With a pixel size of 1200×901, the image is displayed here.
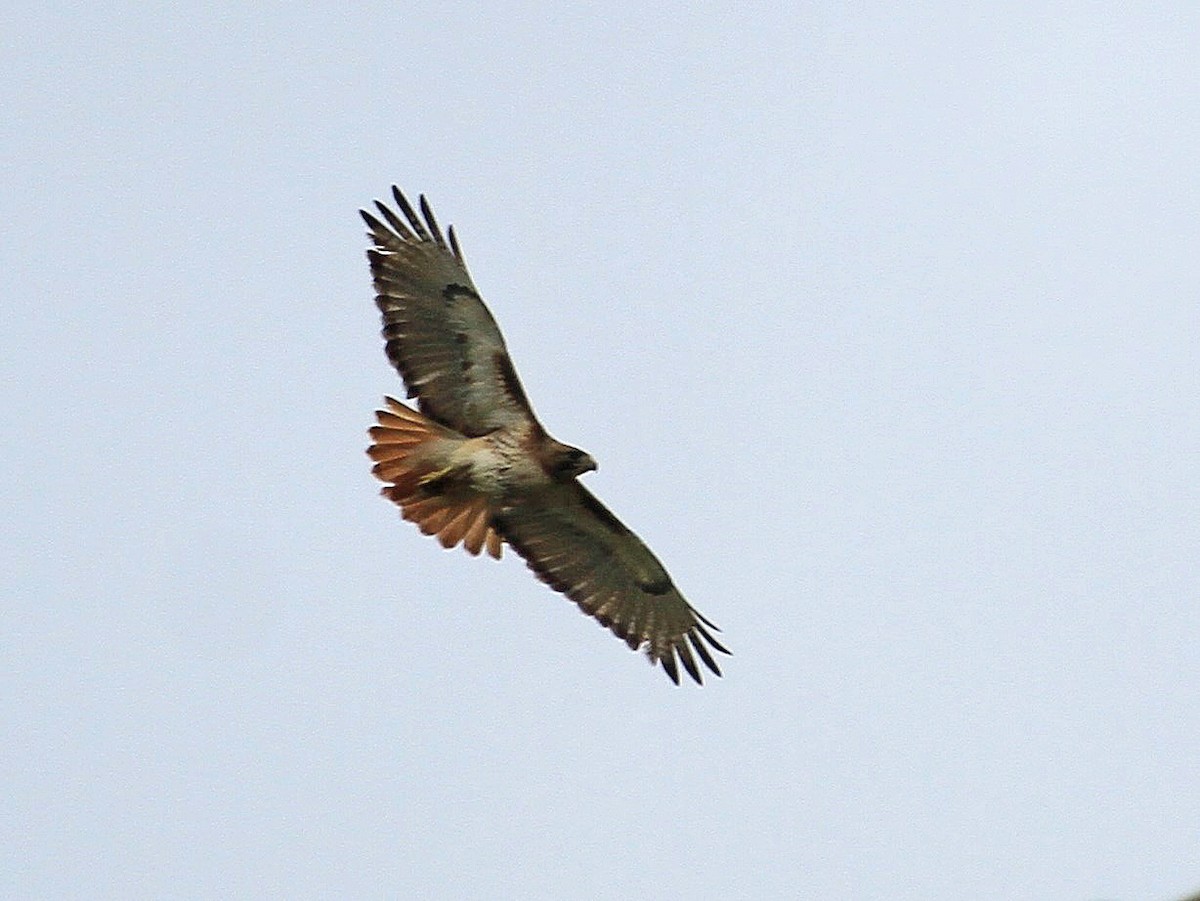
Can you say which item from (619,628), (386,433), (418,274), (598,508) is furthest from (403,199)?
(619,628)

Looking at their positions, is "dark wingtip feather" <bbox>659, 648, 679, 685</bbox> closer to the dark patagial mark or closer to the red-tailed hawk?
the red-tailed hawk

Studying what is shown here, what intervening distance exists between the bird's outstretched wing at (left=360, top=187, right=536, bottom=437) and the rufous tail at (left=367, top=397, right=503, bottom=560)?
12 centimetres

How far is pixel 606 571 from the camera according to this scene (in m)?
15.8

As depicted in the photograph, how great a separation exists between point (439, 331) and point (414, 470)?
885mm

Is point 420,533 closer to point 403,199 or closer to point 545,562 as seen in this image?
point 545,562

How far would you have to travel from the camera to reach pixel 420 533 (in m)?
14.8

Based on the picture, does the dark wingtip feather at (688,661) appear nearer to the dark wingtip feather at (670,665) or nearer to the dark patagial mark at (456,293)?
the dark wingtip feather at (670,665)

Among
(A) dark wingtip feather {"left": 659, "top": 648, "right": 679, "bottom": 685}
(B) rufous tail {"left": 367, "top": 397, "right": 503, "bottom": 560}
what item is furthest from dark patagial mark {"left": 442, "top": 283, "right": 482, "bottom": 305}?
(A) dark wingtip feather {"left": 659, "top": 648, "right": 679, "bottom": 685}

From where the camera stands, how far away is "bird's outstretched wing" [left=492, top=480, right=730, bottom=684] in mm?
15203

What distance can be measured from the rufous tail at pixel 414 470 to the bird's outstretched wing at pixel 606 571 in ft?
1.34

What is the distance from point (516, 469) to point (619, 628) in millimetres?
1809

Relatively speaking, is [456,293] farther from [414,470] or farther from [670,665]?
[670,665]

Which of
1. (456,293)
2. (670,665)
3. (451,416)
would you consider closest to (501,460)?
(451,416)

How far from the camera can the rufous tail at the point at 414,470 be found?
14.5 m
